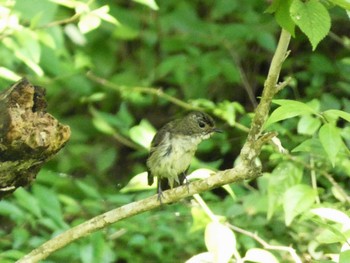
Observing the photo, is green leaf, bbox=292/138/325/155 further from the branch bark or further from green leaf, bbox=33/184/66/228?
green leaf, bbox=33/184/66/228

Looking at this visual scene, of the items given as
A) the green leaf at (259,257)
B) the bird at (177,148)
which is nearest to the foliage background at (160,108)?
the bird at (177,148)

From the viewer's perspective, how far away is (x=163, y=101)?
6.30 meters

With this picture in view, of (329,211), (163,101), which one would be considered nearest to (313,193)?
(329,211)

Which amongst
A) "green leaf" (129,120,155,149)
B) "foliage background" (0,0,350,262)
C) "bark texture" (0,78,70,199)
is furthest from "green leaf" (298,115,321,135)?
"bark texture" (0,78,70,199)

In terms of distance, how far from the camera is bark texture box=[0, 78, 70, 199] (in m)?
2.67

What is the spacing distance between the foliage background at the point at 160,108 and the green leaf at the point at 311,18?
→ 1.98 feet

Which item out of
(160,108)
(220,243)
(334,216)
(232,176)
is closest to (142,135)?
(220,243)

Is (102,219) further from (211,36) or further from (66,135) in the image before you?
(211,36)

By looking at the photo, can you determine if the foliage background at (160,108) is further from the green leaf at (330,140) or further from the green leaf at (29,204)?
the green leaf at (330,140)

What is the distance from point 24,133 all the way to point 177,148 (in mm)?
1915

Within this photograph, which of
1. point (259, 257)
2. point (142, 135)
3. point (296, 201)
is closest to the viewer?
point (259, 257)

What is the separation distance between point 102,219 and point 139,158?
430cm

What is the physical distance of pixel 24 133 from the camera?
2.69 meters

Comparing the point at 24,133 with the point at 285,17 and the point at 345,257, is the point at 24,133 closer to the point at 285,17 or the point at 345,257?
the point at 285,17
